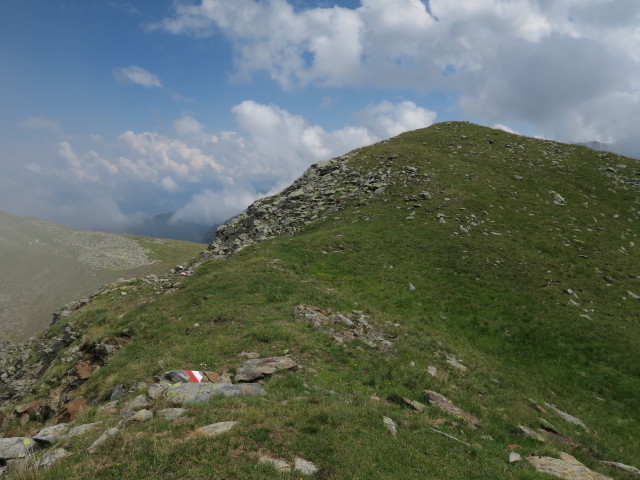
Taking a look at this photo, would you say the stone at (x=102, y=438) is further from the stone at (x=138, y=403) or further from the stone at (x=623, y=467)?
the stone at (x=623, y=467)

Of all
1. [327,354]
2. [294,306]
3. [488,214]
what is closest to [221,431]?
[327,354]

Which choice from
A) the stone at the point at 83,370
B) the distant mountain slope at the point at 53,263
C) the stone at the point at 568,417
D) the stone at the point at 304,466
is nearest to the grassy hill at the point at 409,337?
the stone at the point at 304,466

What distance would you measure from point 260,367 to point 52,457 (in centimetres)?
828

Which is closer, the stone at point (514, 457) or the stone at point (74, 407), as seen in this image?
the stone at point (514, 457)

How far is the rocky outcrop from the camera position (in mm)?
51188

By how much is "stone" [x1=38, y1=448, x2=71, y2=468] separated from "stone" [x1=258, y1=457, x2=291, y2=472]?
5795mm

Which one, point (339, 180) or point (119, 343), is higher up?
point (339, 180)

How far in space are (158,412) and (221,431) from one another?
3167mm

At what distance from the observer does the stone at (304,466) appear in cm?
896

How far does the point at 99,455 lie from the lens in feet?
30.1

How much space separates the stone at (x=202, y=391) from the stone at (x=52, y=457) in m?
3.38

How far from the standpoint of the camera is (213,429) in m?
10.2

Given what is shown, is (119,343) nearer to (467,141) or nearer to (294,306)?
(294,306)

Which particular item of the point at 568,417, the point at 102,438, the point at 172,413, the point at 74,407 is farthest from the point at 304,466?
the point at 568,417
